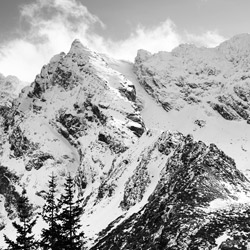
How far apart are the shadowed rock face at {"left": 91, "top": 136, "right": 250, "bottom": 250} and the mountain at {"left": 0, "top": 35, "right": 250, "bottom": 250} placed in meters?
0.12

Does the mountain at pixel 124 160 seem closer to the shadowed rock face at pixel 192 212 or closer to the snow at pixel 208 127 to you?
the shadowed rock face at pixel 192 212

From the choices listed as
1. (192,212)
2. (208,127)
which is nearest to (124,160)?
(192,212)

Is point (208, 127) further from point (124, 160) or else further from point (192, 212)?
point (192, 212)

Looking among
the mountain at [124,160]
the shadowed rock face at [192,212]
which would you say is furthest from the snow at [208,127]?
the shadowed rock face at [192,212]

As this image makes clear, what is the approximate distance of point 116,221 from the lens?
60.9 m

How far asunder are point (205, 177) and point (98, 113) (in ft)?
356

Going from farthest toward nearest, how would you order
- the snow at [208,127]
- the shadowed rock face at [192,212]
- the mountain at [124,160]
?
the snow at [208,127], the mountain at [124,160], the shadowed rock face at [192,212]

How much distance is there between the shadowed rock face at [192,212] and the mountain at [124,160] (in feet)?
0.38

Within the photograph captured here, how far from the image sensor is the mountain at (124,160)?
36781 millimetres

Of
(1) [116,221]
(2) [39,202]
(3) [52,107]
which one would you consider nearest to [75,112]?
(3) [52,107]

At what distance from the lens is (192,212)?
35.8m

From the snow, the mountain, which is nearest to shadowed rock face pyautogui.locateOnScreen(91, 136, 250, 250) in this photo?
the mountain

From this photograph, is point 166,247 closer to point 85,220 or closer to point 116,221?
point 116,221

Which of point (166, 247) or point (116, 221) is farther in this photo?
point (116, 221)
